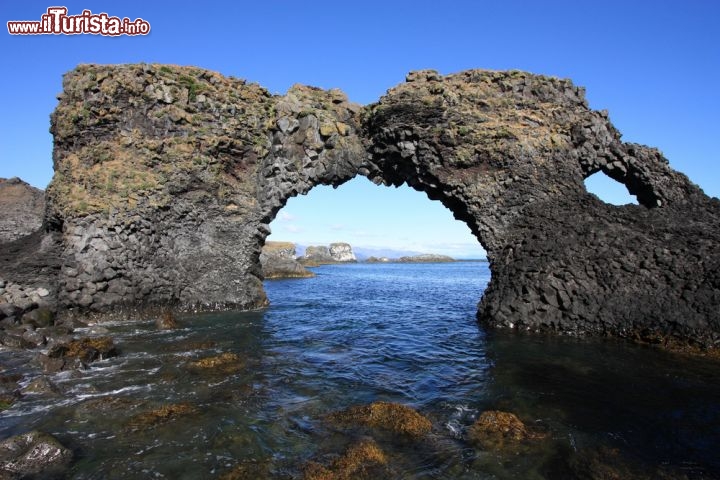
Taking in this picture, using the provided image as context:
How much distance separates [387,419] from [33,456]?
798 centimetres

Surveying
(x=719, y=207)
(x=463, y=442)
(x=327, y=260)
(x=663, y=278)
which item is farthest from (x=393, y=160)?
(x=327, y=260)

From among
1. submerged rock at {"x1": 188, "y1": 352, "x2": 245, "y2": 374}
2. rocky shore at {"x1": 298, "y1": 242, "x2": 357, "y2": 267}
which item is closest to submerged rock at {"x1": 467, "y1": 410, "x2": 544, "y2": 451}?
submerged rock at {"x1": 188, "y1": 352, "x2": 245, "y2": 374}

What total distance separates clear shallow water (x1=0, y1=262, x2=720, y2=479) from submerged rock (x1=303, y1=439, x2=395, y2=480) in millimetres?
347

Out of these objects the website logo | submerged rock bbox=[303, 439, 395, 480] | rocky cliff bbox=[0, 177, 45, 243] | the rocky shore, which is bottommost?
submerged rock bbox=[303, 439, 395, 480]

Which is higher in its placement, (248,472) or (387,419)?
(387,419)

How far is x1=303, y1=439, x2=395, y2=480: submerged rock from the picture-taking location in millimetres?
8461

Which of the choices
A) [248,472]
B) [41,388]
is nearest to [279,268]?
[41,388]

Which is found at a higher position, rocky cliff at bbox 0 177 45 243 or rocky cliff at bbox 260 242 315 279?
rocky cliff at bbox 0 177 45 243

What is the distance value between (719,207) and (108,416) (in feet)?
102

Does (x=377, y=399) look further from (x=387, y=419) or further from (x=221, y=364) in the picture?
(x=221, y=364)

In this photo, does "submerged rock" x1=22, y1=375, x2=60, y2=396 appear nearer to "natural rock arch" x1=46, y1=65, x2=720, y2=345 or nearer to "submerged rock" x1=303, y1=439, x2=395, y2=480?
"submerged rock" x1=303, y1=439, x2=395, y2=480

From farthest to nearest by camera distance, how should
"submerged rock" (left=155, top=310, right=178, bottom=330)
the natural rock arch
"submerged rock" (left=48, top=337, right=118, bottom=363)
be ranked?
1. the natural rock arch
2. "submerged rock" (left=155, top=310, right=178, bottom=330)
3. "submerged rock" (left=48, top=337, right=118, bottom=363)

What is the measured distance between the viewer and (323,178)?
3094 cm

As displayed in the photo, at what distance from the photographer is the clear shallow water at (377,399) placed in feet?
30.0
